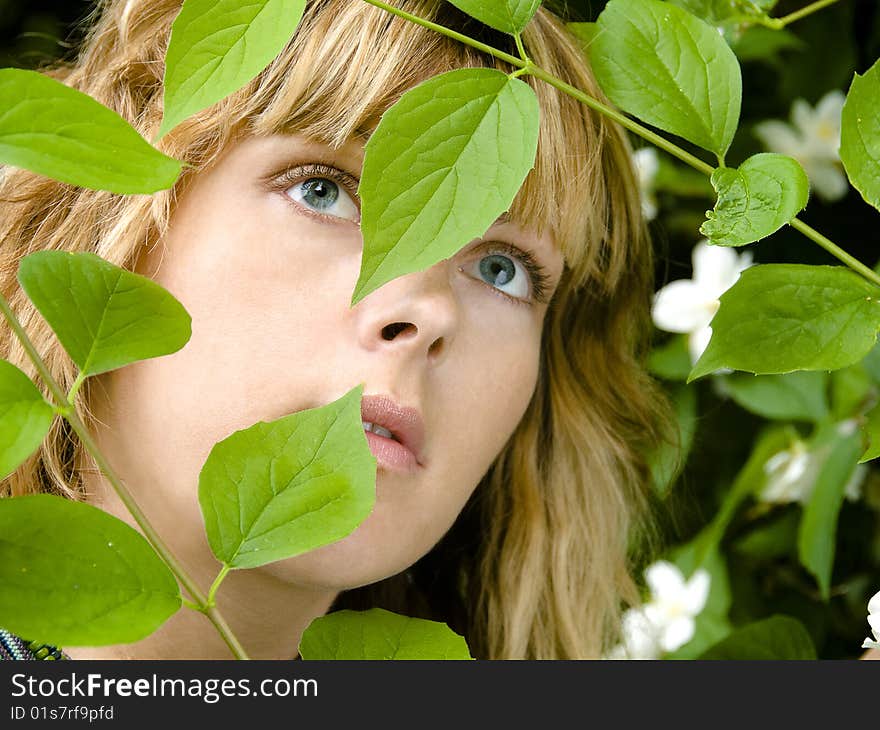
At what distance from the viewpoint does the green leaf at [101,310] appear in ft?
1.78

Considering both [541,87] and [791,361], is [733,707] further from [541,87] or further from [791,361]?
[541,87]

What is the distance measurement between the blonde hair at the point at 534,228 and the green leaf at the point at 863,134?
30 cm

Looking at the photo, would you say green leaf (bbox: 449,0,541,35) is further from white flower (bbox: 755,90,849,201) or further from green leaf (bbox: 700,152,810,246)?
white flower (bbox: 755,90,849,201)

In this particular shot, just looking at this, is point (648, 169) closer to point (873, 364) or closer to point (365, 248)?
point (873, 364)

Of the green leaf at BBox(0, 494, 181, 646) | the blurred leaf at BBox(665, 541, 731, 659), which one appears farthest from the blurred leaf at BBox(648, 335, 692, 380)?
the green leaf at BBox(0, 494, 181, 646)

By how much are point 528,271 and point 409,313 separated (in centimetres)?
23

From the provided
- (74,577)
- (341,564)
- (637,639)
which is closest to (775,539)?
(637,639)

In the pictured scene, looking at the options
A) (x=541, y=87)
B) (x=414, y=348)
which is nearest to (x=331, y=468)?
(x=414, y=348)

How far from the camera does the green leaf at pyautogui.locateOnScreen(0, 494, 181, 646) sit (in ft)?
1.56

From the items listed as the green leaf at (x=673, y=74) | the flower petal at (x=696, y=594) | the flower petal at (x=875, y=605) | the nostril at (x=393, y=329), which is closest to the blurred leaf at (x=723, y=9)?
the green leaf at (x=673, y=74)

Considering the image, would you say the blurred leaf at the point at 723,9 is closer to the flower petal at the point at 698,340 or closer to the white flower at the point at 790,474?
the flower petal at the point at 698,340

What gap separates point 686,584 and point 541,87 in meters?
0.77

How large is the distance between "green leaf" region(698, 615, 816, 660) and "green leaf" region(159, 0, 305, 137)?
0.69 meters

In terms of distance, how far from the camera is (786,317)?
24.2 inches
